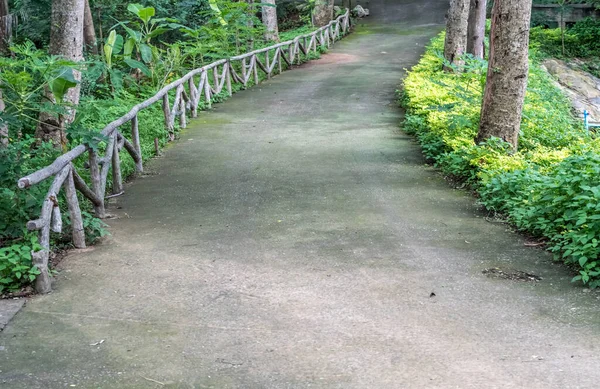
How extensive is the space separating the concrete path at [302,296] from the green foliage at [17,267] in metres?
0.31

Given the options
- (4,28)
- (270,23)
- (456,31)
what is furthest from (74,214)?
(270,23)

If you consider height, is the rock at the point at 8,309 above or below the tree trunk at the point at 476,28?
below

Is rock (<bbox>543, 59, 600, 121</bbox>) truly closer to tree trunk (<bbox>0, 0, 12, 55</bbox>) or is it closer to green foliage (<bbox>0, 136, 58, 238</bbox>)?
tree trunk (<bbox>0, 0, 12, 55</bbox>)

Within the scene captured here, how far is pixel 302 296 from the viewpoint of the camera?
635 cm

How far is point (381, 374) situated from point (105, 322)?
7.53 feet

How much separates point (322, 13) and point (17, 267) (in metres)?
27.4

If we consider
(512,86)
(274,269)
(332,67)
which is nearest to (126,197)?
(274,269)

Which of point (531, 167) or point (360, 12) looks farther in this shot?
point (360, 12)

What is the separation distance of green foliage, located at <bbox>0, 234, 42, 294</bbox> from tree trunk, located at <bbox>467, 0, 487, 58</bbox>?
15547 mm

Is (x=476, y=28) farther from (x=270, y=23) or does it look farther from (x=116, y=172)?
(x=116, y=172)

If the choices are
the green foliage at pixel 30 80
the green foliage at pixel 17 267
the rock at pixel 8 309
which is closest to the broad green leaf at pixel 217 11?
the green foliage at pixel 30 80

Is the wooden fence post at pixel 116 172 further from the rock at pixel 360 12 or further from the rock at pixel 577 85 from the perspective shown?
the rock at pixel 360 12

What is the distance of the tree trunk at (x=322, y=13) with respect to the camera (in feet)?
105

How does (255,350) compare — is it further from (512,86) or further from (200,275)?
(512,86)
